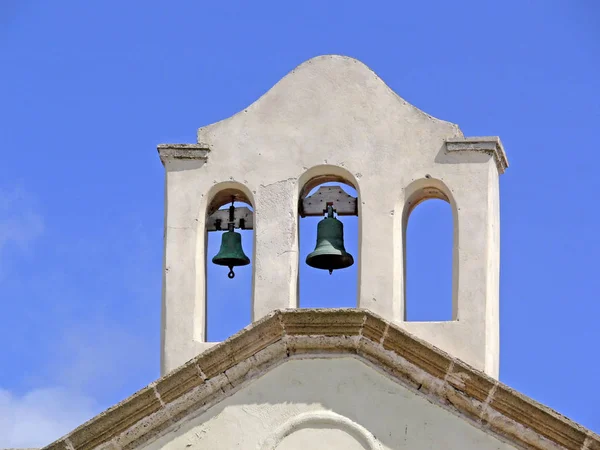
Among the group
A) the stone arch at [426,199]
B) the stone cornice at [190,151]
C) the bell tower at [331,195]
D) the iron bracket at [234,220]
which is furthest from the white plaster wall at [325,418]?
the stone cornice at [190,151]

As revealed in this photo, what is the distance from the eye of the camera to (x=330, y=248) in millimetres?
22500

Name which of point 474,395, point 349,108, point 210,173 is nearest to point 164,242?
point 210,173

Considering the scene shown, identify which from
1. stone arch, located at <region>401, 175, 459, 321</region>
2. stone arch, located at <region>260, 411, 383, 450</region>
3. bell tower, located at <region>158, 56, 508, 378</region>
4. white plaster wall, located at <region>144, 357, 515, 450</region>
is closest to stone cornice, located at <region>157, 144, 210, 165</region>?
bell tower, located at <region>158, 56, 508, 378</region>

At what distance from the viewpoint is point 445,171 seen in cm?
2217

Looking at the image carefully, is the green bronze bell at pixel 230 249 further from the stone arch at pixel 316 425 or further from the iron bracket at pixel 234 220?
the stone arch at pixel 316 425

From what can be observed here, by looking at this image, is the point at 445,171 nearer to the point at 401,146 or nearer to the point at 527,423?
the point at 401,146

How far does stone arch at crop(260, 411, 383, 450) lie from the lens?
20.3m

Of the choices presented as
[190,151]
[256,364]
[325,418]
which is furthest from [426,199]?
[325,418]

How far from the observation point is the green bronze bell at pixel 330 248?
73.9 feet

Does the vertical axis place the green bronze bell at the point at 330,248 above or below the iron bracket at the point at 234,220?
below

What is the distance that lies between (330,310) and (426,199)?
242cm

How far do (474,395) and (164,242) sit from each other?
146 inches

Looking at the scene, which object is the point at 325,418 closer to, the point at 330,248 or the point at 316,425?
the point at 316,425

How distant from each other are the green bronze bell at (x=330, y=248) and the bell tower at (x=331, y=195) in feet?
0.04
